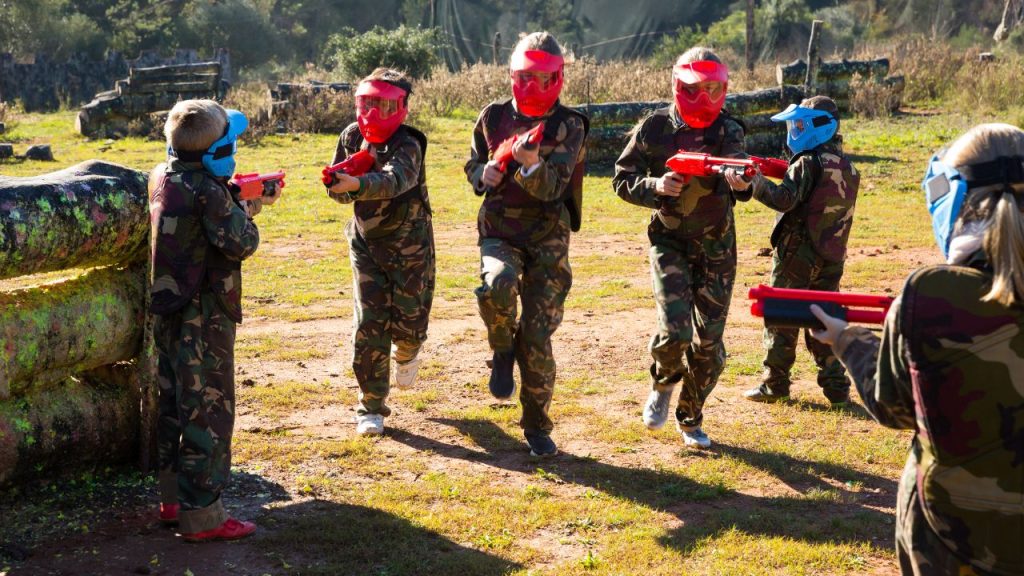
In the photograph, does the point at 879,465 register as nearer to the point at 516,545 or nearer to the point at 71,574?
the point at 516,545

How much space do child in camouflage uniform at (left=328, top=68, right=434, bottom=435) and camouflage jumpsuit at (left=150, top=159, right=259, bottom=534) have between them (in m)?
1.50

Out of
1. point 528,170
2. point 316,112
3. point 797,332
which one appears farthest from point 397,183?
point 316,112

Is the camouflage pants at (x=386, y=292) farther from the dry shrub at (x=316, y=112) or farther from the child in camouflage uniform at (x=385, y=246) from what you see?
the dry shrub at (x=316, y=112)

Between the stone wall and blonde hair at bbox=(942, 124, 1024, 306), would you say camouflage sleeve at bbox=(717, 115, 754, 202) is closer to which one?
blonde hair at bbox=(942, 124, 1024, 306)

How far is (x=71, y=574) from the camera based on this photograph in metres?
4.65

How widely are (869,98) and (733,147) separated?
17.6 m

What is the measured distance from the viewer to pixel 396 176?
620 cm

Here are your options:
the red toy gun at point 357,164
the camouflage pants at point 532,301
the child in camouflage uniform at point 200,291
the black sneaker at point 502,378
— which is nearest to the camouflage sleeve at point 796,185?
the camouflage pants at point 532,301

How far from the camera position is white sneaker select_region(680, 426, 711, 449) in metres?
6.50

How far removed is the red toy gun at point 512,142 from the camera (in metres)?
Answer: 5.77

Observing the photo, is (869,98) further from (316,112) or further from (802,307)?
(802,307)

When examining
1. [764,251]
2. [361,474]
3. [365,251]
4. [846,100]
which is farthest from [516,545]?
[846,100]

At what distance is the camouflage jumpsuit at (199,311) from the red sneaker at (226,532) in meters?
0.03

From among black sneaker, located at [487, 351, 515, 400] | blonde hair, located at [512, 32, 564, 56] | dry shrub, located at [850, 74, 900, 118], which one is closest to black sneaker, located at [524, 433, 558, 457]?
black sneaker, located at [487, 351, 515, 400]
